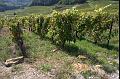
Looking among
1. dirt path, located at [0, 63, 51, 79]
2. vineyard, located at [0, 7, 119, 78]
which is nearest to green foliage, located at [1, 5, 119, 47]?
vineyard, located at [0, 7, 119, 78]

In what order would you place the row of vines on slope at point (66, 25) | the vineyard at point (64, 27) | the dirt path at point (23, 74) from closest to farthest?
the dirt path at point (23, 74), the vineyard at point (64, 27), the row of vines on slope at point (66, 25)

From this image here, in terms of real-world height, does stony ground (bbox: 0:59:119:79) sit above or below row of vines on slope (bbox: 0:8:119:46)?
below

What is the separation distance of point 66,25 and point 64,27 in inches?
14.1

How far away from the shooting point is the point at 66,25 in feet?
130

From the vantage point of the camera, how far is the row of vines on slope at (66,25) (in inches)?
1543

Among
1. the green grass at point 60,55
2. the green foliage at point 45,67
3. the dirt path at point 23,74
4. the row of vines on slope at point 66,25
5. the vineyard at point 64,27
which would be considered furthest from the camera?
the row of vines on slope at point 66,25

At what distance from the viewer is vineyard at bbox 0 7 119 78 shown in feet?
128

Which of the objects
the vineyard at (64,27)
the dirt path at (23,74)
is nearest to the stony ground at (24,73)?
the dirt path at (23,74)

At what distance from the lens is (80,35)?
162 ft

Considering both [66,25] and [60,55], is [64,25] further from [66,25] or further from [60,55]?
[60,55]

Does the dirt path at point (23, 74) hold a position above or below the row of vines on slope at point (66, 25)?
below

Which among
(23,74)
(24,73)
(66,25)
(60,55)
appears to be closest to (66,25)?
(66,25)

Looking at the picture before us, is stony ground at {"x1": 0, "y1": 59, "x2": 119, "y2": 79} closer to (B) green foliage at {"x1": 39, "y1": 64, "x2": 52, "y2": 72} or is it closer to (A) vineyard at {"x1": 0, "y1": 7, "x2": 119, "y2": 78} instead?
(B) green foliage at {"x1": 39, "y1": 64, "x2": 52, "y2": 72}

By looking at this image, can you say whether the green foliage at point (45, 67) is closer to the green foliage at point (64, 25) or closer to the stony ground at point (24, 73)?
the stony ground at point (24, 73)
